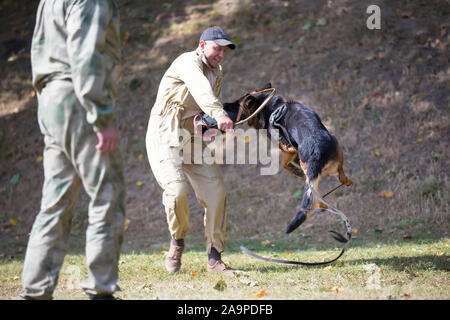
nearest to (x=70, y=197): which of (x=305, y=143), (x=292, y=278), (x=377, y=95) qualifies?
(x=292, y=278)

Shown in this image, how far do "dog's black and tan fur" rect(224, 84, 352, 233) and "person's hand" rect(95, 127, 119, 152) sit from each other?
2.62m

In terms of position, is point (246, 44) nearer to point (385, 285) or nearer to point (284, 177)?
point (284, 177)

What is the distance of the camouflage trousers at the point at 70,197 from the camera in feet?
11.3

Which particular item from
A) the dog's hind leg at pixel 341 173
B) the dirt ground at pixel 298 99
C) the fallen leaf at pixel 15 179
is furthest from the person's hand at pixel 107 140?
the fallen leaf at pixel 15 179

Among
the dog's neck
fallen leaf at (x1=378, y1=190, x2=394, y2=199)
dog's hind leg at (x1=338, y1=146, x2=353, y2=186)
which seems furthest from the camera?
fallen leaf at (x1=378, y1=190, x2=394, y2=199)

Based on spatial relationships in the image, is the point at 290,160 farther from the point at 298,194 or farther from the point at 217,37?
the point at 298,194

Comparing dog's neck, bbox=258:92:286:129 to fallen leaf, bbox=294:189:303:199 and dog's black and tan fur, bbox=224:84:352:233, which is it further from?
fallen leaf, bbox=294:189:303:199

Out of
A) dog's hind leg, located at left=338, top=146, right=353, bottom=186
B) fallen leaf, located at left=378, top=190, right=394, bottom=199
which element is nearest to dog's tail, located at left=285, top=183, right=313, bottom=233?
dog's hind leg, located at left=338, top=146, right=353, bottom=186

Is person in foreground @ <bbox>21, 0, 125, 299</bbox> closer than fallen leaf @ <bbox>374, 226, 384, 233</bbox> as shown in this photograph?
Yes

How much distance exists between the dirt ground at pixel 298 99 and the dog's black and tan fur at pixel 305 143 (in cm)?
271

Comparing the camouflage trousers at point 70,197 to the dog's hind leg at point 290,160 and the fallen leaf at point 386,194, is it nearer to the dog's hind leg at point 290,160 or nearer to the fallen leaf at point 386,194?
the dog's hind leg at point 290,160

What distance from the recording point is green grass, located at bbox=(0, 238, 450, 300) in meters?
4.33
